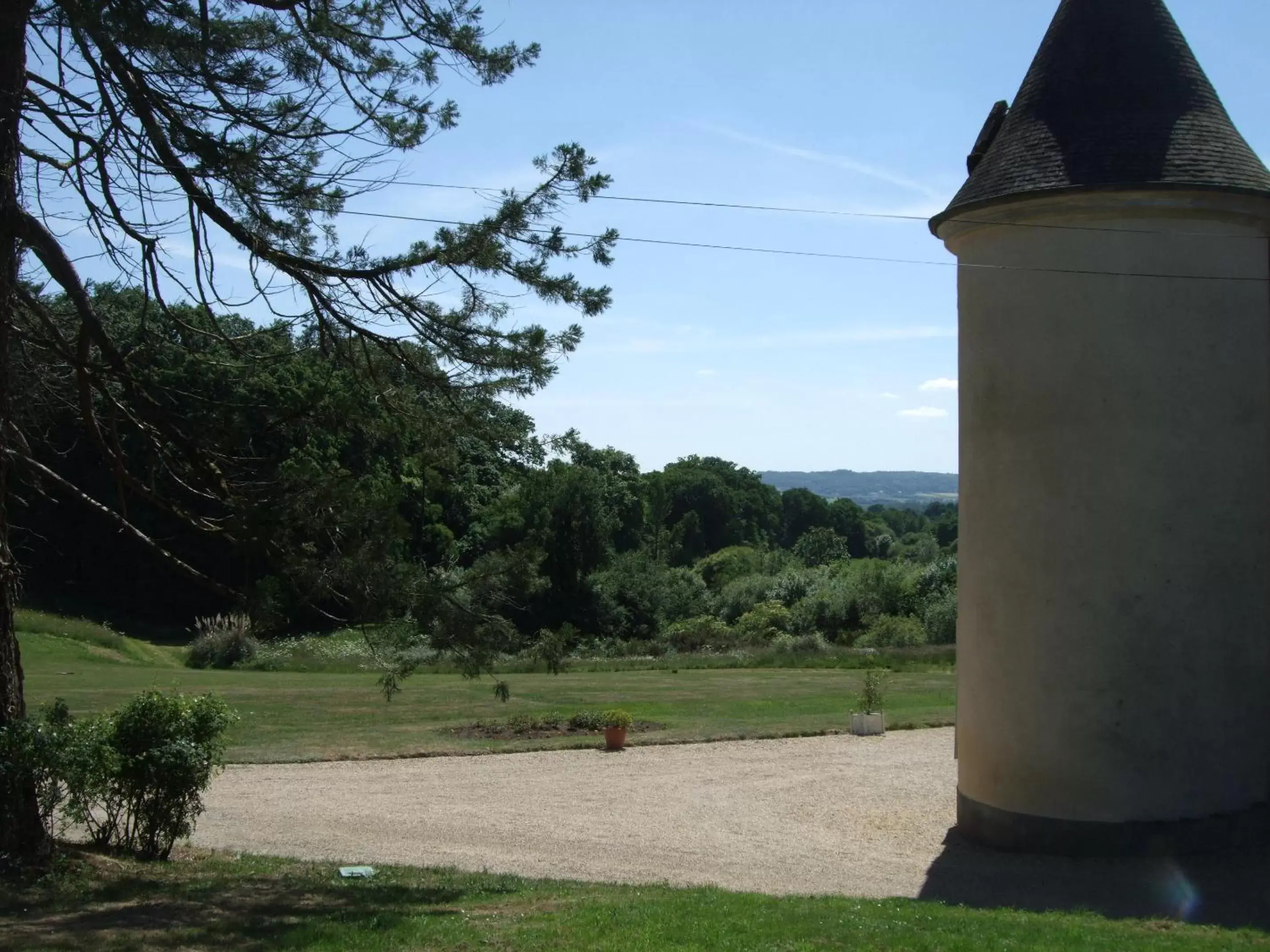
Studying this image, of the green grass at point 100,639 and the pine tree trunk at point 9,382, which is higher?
the pine tree trunk at point 9,382

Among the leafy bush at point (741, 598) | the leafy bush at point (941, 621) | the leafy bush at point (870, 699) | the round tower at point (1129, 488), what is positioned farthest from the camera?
the leafy bush at point (741, 598)

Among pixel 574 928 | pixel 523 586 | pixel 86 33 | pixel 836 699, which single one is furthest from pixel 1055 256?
pixel 836 699

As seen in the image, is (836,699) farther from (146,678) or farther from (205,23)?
(205,23)

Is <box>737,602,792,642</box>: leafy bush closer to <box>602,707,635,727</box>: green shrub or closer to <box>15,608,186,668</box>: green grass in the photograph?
<box>15,608,186,668</box>: green grass

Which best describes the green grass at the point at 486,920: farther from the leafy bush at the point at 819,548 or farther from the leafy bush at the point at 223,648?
the leafy bush at the point at 819,548

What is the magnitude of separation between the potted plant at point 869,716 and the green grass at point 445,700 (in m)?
0.59

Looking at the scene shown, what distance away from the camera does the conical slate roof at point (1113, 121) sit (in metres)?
11.2

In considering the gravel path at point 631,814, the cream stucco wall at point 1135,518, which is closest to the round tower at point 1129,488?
the cream stucco wall at point 1135,518

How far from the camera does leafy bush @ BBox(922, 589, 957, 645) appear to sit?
41156 mm

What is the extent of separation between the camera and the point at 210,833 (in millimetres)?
12062

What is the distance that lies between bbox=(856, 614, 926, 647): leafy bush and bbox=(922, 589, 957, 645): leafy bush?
25 cm

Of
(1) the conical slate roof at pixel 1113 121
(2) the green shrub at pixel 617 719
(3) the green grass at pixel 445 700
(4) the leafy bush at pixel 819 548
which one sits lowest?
(3) the green grass at pixel 445 700

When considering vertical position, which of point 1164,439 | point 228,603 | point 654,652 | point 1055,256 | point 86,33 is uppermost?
point 86,33

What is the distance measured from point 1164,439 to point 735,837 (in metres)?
5.69
